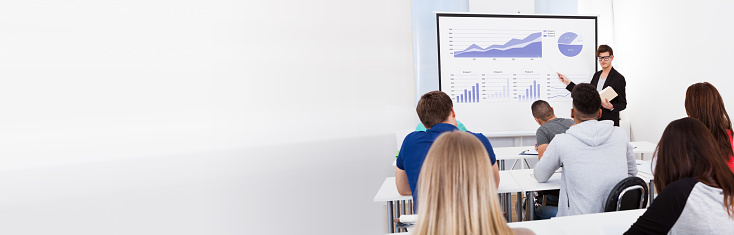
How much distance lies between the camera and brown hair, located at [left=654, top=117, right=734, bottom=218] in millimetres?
1194

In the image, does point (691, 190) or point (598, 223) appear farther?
point (598, 223)

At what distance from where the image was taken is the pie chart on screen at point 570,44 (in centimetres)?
452

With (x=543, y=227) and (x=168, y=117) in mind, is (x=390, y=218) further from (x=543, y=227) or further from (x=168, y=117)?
(x=168, y=117)

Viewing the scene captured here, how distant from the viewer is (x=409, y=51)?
444 centimetres

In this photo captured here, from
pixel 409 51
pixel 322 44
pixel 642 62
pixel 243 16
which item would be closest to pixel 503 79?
pixel 409 51

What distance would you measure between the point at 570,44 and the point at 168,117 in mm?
4633

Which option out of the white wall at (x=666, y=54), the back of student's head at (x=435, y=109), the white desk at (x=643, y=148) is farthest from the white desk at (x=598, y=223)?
the white wall at (x=666, y=54)

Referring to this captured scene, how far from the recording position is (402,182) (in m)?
2.06

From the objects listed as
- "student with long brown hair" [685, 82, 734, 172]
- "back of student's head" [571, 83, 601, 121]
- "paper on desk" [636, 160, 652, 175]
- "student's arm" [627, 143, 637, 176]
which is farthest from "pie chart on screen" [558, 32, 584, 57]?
"student's arm" [627, 143, 637, 176]

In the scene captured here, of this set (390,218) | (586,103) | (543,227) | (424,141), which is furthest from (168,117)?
(586,103)

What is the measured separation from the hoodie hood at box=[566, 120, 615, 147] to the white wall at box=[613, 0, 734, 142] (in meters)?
2.28

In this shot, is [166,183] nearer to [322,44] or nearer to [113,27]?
[113,27]

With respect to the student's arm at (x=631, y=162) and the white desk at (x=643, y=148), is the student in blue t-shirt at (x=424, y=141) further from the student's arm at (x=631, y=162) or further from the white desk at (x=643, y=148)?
the white desk at (x=643, y=148)

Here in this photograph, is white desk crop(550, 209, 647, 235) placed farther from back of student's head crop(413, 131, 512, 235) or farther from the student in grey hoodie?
back of student's head crop(413, 131, 512, 235)
